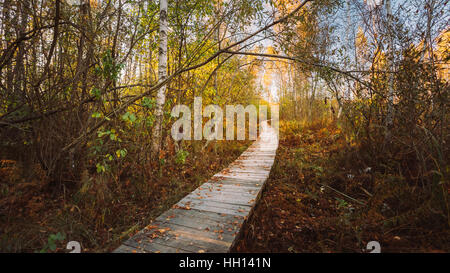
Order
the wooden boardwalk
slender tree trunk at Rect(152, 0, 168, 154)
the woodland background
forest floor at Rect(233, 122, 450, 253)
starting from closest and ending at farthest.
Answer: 1. the wooden boardwalk
2. forest floor at Rect(233, 122, 450, 253)
3. the woodland background
4. slender tree trunk at Rect(152, 0, 168, 154)

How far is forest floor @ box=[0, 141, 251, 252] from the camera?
2.16 meters

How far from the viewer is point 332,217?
2.89 m

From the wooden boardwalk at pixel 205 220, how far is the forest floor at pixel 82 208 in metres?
0.50

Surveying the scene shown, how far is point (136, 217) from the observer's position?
2963 mm

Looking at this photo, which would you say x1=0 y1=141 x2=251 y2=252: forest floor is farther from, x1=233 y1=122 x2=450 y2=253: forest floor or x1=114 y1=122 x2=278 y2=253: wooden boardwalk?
x1=233 y1=122 x2=450 y2=253: forest floor

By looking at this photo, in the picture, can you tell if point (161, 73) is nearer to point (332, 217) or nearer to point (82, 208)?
point (82, 208)

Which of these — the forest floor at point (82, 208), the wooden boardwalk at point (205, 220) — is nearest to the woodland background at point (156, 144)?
the forest floor at point (82, 208)

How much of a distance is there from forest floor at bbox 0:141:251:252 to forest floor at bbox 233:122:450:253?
5.75ft

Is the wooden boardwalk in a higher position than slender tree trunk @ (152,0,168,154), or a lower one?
lower

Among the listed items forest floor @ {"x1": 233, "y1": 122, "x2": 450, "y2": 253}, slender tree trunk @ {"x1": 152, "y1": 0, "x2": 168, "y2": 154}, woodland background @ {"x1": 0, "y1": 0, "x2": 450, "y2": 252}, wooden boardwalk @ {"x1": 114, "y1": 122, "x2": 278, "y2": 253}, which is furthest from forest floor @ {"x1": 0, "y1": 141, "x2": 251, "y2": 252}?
forest floor @ {"x1": 233, "y1": 122, "x2": 450, "y2": 253}

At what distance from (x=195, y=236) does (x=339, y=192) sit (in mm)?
2940
